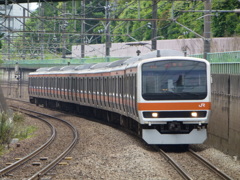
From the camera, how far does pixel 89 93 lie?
2869cm

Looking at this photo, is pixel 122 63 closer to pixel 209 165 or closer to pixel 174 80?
pixel 174 80

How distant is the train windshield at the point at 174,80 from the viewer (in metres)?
15.6

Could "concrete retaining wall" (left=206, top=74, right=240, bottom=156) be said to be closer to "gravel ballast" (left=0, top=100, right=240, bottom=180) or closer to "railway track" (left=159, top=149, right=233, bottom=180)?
"gravel ballast" (left=0, top=100, right=240, bottom=180)

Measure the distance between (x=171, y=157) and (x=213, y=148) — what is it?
7.66 ft

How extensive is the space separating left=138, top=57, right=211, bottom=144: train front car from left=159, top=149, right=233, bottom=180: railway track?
730 millimetres

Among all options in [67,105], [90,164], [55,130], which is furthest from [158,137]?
[67,105]

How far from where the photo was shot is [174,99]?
1552 cm

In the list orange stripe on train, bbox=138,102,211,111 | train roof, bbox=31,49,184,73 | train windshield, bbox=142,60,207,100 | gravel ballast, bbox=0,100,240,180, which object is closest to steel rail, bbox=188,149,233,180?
gravel ballast, bbox=0,100,240,180

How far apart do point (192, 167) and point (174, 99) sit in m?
3.03

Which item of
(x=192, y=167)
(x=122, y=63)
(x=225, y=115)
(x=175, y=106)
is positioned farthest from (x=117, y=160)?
(x=122, y=63)

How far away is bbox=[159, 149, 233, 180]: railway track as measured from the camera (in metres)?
11.5

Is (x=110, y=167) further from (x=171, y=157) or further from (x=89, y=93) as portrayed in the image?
(x=89, y=93)

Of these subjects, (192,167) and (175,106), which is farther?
(175,106)

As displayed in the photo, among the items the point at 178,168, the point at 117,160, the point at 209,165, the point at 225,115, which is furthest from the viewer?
the point at 225,115
